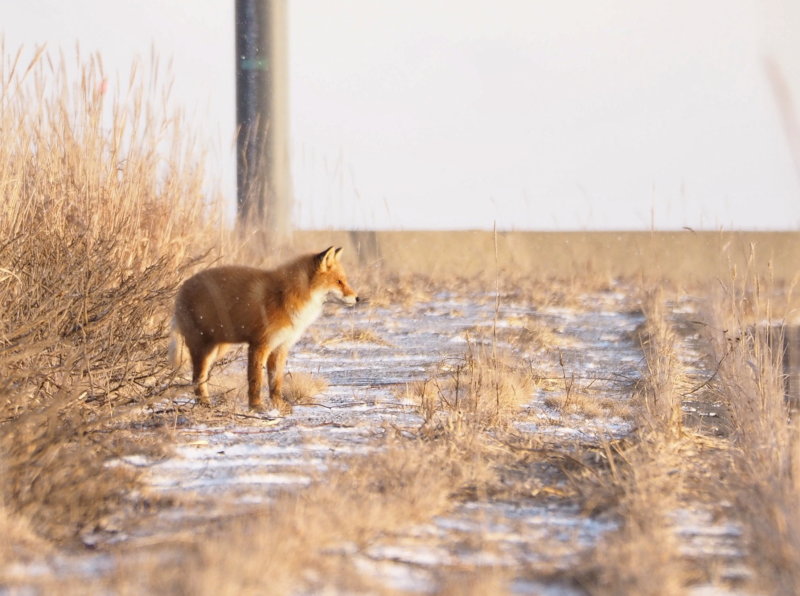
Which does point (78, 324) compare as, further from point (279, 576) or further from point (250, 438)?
point (279, 576)

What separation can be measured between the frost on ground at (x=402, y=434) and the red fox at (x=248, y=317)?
225 millimetres

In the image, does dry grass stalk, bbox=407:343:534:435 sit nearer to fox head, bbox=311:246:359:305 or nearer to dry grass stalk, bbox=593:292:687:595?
dry grass stalk, bbox=593:292:687:595

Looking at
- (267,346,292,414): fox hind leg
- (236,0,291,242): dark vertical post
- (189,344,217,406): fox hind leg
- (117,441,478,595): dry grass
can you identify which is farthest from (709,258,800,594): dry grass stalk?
(236,0,291,242): dark vertical post

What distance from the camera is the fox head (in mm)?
6207

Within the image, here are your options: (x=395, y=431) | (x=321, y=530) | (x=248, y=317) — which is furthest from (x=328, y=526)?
(x=248, y=317)

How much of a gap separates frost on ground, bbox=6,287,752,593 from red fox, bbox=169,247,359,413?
22cm

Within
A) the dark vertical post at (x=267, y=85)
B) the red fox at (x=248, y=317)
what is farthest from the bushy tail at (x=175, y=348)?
the dark vertical post at (x=267, y=85)

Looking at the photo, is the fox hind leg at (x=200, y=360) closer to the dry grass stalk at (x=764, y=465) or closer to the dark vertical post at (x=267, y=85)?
the dry grass stalk at (x=764, y=465)

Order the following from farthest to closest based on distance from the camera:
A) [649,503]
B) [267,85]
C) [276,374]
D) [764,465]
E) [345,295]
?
[267,85], [345,295], [276,374], [764,465], [649,503]

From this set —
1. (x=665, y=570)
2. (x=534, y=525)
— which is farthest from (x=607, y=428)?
(x=665, y=570)

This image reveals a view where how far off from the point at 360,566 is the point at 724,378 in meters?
3.12

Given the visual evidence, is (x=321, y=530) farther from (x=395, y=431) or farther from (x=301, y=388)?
(x=301, y=388)

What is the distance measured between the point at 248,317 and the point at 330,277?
2.20ft

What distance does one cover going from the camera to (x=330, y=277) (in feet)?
20.6
